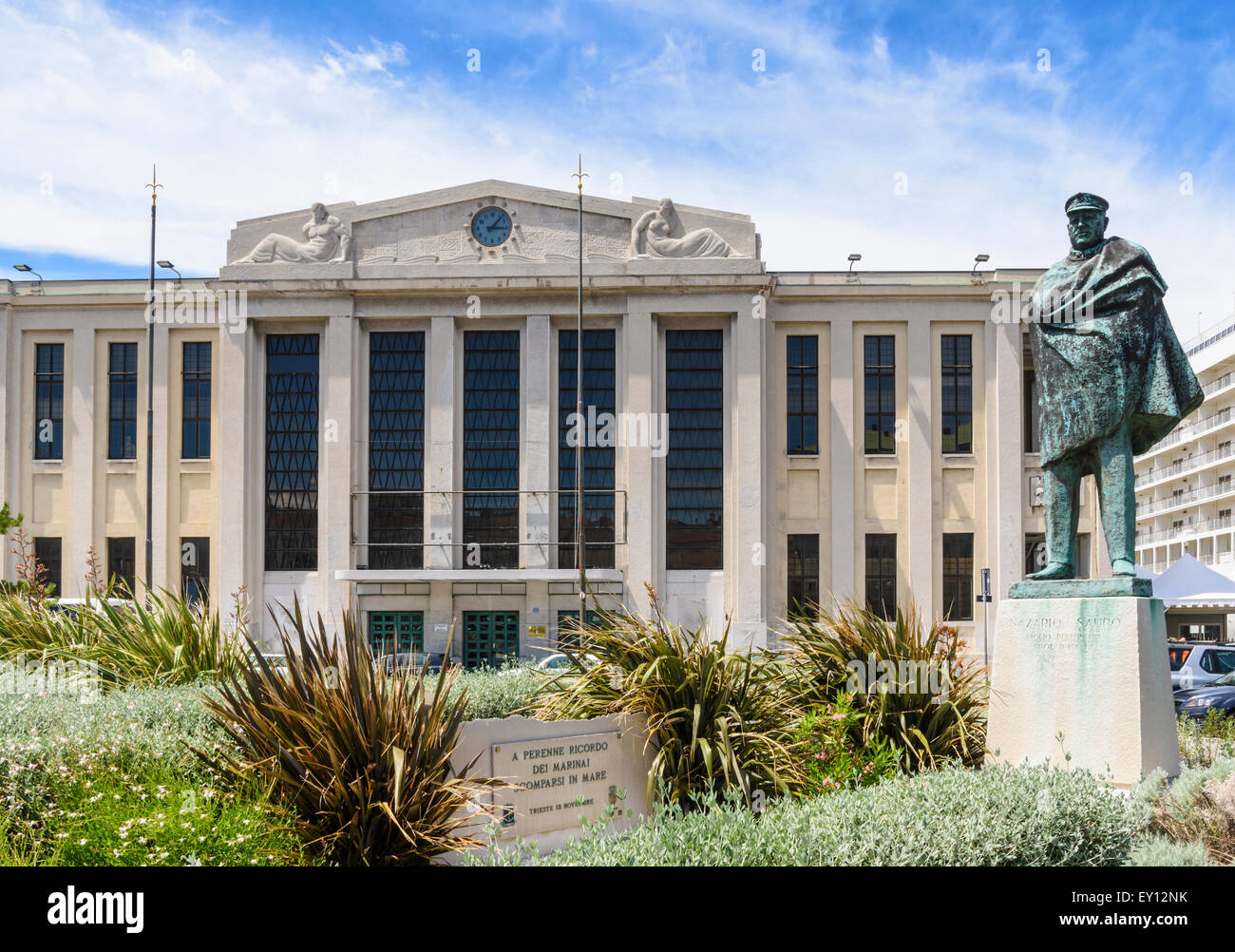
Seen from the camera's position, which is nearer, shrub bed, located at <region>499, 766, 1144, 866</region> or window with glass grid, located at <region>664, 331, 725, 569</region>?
shrub bed, located at <region>499, 766, 1144, 866</region>

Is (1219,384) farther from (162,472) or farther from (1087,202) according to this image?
(1087,202)

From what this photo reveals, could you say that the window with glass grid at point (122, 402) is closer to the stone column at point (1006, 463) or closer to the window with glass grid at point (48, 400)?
the window with glass grid at point (48, 400)

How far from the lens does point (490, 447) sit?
32.4m

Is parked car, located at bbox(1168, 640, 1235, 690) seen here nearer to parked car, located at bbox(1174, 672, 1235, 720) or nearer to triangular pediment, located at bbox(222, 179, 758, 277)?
parked car, located at bbox(1174, 672, 1235, 720)

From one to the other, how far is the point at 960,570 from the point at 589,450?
12641 mm

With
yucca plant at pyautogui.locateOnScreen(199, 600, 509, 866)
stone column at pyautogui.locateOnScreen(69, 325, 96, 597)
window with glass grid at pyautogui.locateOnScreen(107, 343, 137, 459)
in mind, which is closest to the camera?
yucca plant at pyautogui.locateOnScreen(199, 600, 509, 866)

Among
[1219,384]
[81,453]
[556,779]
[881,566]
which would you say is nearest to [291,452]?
[81,453]

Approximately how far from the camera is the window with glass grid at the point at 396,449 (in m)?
32.2

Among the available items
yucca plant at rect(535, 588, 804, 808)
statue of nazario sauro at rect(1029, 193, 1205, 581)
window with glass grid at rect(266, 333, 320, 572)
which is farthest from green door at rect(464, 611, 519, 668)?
statue of nazario sauro at rect(1029, 193, 1205, 581)

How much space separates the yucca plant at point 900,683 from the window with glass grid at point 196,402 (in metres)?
28.3

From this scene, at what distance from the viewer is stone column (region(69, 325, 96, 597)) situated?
33.2m

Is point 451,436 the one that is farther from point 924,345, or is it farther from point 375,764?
point 375,764

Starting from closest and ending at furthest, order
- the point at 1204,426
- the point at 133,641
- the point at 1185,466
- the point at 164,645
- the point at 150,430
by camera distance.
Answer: the point at 164,645 → the point at 133,641 → the point at 150,430 → the point at 1204,426 → the point at 1185,466

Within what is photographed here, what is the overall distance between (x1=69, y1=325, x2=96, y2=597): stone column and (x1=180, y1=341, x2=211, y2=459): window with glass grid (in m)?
3.00
